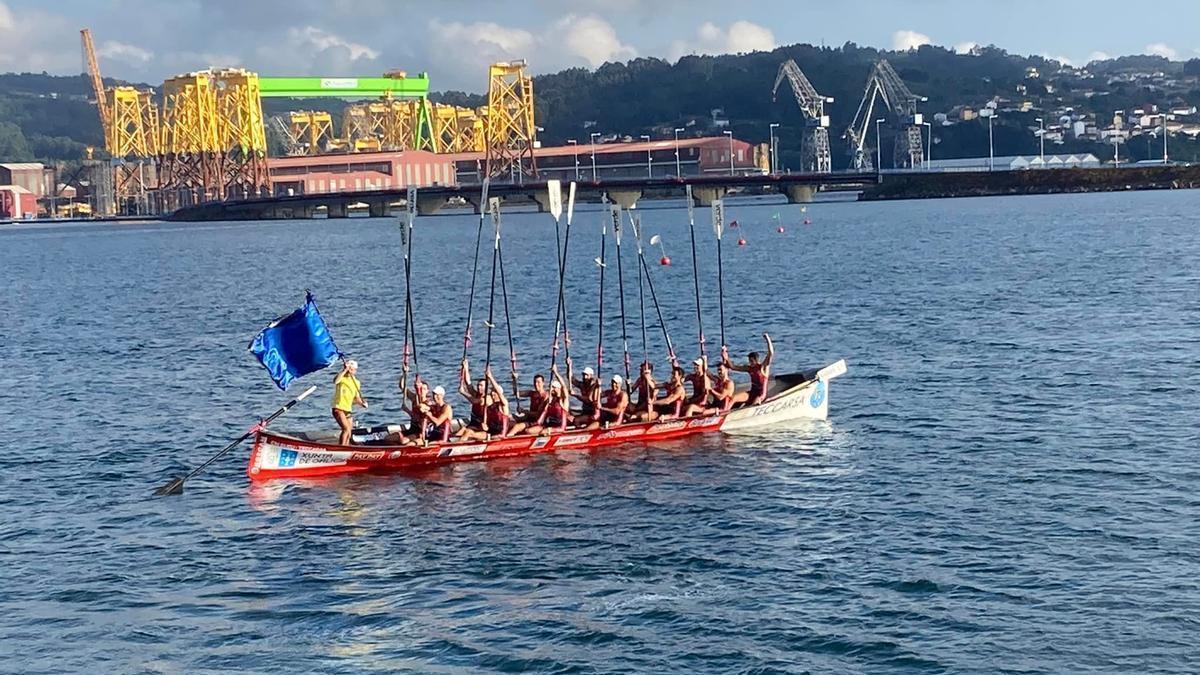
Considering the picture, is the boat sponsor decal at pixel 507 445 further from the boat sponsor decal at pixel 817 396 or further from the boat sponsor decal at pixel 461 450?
the boat sponsor decal at pixel 817 396

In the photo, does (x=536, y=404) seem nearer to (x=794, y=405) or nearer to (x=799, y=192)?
(x=794, y=405)

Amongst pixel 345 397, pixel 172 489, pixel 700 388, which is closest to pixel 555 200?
pixel 700 388


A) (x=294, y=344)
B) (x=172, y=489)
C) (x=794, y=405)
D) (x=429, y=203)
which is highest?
(x=429, y=203)

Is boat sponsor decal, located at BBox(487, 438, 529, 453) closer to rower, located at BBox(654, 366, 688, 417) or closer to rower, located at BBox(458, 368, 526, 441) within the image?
rower, located at BBox(458, 368, 526, 441)

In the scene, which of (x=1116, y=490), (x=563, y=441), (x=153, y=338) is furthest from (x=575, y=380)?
(x=153, y=338)

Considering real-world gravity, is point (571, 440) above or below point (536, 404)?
below

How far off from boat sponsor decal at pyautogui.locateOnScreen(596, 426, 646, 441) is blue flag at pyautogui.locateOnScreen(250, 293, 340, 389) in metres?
5.32

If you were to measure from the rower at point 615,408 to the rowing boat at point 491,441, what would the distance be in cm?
14

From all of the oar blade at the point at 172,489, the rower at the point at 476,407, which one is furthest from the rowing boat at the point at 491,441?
the oar blade at the point at 172,489

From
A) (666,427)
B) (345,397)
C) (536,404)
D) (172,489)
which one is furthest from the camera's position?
(666,427)

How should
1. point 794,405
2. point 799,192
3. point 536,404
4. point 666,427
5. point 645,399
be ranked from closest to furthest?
point 536,404, point 645,399, point 666,427, point 794,405, point 799,192

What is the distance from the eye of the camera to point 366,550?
23750mm

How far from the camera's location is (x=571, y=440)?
100 feet

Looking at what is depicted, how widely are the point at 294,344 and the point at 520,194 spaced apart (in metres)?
137
